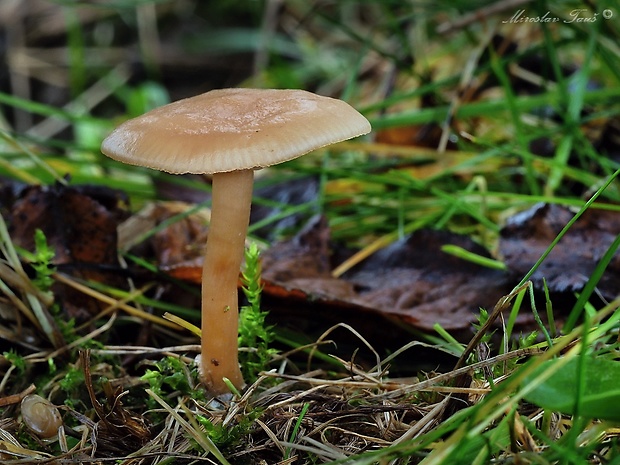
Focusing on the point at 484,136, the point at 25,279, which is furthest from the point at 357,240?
the point at 25,279

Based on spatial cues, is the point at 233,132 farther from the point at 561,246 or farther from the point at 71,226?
the point at 561,246

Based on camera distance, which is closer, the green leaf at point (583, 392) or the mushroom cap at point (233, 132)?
the green leaf at point (583, 392)

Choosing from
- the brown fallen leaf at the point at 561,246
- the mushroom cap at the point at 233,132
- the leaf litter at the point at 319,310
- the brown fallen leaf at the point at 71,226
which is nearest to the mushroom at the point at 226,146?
the mushroom cap at the point at 233,132

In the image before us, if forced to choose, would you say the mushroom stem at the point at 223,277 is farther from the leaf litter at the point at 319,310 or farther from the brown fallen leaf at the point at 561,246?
the brown fallen leaf at the point at 561,246

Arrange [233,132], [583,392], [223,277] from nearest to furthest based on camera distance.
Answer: [583,392], [233,132], [223,277]
